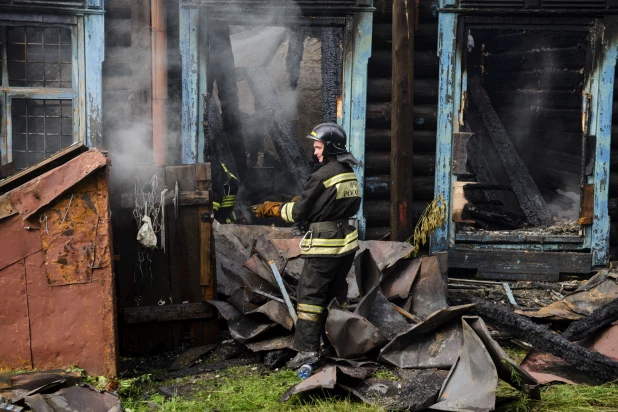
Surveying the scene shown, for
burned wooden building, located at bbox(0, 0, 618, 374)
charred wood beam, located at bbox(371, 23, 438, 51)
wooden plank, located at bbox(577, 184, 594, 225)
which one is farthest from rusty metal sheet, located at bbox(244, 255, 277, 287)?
wooden plank, located at bbox(577, 184, 594, 225)

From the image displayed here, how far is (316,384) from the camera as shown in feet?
16.2

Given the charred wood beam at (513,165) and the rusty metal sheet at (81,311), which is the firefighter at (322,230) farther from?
the charred wood beam at (513,165)

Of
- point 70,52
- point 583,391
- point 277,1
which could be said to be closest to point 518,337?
point 583,391

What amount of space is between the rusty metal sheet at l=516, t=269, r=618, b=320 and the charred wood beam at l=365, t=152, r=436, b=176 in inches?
80.1

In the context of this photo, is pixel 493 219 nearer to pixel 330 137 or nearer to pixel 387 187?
pixel 387 187

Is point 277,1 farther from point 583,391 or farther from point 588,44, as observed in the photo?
point 583,391

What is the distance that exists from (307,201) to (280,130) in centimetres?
374

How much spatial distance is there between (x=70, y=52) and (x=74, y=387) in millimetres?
4141

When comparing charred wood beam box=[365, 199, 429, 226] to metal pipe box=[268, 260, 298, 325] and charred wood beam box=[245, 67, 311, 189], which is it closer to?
charred wood beam box=[245, 67, 311, 189]

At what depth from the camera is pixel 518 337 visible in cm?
610

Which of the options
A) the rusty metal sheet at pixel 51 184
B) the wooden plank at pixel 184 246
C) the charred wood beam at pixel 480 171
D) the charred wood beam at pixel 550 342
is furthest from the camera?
the charred wood beam at pixel 480 171

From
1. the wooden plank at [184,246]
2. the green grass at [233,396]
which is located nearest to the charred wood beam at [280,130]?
the wooden plank at [184,246]

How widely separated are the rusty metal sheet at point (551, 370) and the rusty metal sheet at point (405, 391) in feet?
2.38

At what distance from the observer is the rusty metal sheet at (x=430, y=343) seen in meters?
5.51
